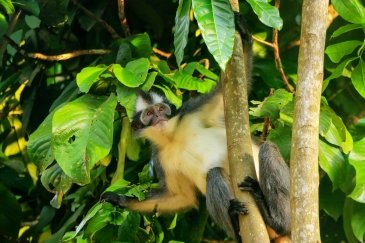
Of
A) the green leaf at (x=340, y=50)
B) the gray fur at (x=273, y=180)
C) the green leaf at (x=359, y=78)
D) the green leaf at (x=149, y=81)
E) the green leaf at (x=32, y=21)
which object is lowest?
the gray fur at (x=273, y=180)

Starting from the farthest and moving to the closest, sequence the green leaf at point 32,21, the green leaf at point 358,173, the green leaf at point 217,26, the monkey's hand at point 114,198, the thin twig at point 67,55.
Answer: the green leaf at point 32,21
the thin twig at point 67,55
the monkey's hand at point 114,198
the green leaf at point 358,173
the green leaf at point 217,26

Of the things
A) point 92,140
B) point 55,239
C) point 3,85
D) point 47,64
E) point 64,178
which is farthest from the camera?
point 47,64

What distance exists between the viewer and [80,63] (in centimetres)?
758

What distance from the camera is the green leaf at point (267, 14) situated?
404 cm

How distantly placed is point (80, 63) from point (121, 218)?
2703mm

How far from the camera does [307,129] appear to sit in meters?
3.87

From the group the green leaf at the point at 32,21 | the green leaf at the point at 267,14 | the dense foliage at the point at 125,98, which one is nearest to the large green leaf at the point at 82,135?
the dense foliage at the point at 125,98

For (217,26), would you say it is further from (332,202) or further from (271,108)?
(332,202)

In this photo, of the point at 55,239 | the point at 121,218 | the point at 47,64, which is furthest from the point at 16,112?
the point at 121,218

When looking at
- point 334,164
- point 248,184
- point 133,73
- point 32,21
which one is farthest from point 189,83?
point 32,21

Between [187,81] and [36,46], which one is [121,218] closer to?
Result: [187,81]

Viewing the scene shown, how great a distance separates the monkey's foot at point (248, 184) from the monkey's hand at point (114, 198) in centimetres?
123

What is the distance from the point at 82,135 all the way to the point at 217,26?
4.85 feet

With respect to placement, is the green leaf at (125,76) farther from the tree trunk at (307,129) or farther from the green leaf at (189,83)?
the tree trunk at (307,129)
